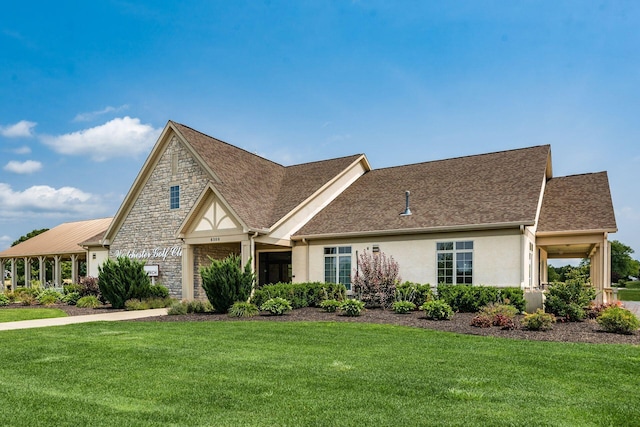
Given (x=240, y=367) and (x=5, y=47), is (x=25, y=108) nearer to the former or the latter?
(x=5, y=47)

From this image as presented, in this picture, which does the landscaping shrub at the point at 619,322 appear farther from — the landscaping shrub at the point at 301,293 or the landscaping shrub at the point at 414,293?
the landscaping shrub at the point at 301,293

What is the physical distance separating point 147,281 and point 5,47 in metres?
10.8

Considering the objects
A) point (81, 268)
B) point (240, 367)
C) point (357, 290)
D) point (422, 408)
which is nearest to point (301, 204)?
point (357, 290)

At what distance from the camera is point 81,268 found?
4975 cm

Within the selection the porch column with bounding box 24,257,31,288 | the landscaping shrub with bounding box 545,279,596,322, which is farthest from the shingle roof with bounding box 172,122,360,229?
the porch column with bounding box 24,257,31,288

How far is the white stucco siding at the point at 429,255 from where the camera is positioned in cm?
1694

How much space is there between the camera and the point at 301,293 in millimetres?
18094

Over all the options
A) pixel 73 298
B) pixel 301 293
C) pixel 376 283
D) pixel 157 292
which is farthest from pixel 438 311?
pixel 73 298

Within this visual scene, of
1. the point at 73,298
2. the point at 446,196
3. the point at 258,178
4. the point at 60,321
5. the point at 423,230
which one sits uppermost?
the point at 258,178

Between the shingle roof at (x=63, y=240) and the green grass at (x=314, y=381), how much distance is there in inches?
974

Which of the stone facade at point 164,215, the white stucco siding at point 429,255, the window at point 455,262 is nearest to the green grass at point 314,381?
the white stucco siding at point 429,255

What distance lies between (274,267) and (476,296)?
1199 centimetres

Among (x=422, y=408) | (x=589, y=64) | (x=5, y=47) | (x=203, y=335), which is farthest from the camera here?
(x=5, y=47)

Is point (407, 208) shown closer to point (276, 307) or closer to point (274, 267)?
point (276, 307)
